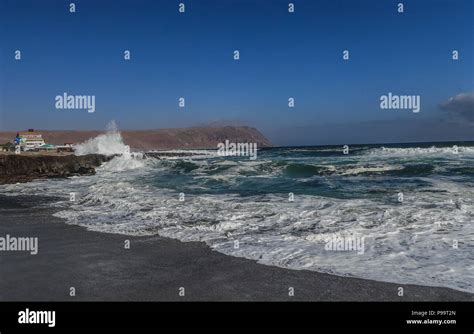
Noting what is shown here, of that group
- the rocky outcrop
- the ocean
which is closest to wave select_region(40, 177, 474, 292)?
the ocean

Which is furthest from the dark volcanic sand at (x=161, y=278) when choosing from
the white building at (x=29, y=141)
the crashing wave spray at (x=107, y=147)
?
the white building at (x=29, y=141)

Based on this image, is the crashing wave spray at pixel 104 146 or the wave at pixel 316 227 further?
the crashing wave spray at pixel 104 146

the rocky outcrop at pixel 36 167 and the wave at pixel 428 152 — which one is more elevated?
the wave at pixel 428 152

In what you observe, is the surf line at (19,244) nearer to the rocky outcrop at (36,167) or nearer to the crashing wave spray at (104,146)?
the rocky outcrop at (36,167)

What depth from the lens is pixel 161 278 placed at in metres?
5.81

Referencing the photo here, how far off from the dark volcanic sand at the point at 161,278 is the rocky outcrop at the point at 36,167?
19.7 m

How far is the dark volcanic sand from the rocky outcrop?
19701mm

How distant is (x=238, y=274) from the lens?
5.97 meters

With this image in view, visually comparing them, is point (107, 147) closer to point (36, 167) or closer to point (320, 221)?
point (36, 167)

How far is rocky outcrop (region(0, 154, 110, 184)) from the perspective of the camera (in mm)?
26891

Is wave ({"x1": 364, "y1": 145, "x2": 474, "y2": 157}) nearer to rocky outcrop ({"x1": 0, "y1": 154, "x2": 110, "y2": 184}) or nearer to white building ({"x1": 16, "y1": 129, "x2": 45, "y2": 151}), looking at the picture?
rocky outcrop ({"x1": 0, "y1": 154, "x2": 110, "y2": 184})

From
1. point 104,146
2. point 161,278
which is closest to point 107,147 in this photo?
point 104,146

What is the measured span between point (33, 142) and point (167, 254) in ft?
176

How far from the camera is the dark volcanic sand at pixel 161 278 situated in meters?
5.09
